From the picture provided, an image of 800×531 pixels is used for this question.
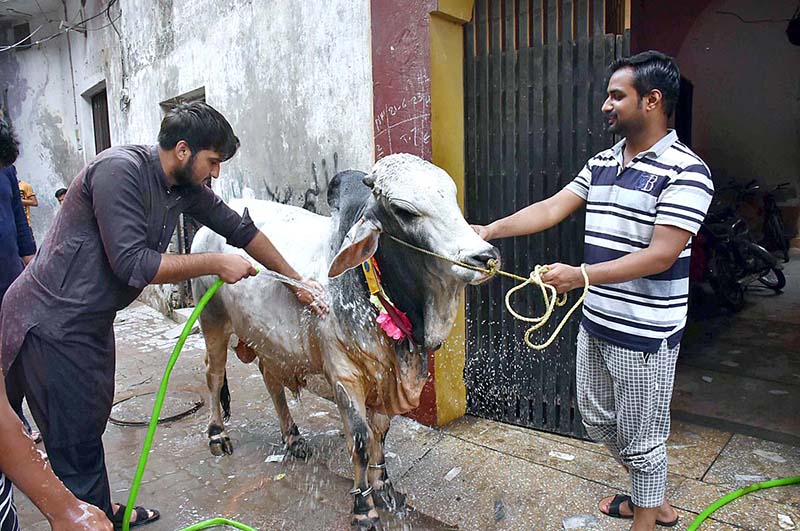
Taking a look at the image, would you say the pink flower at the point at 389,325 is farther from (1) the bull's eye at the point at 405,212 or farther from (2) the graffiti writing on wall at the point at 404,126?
(2) the graffiti writing on wall at the point at 404,126

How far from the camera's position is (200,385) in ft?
16.3

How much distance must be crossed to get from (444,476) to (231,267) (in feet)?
5.52

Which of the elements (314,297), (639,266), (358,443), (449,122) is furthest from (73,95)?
(639,266)

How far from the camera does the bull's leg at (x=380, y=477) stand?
2951 mm

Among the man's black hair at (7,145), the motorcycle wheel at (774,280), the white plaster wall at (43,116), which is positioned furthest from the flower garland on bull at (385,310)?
the white plaster wall at (43,116)

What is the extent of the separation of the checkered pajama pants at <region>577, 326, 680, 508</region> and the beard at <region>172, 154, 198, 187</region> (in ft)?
6.07

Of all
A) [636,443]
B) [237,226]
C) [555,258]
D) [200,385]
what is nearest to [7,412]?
[237,226]

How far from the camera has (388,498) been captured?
3021 millimetres

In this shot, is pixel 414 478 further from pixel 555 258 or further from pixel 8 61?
pixel 8 61

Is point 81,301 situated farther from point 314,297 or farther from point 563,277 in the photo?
point 563,277

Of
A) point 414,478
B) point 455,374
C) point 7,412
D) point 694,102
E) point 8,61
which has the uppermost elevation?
point 8,61

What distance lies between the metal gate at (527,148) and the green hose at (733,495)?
0.95m

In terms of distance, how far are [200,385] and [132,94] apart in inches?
193

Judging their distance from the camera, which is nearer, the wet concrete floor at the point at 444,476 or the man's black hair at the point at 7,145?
the wet concrete floor at the point at 444,476
